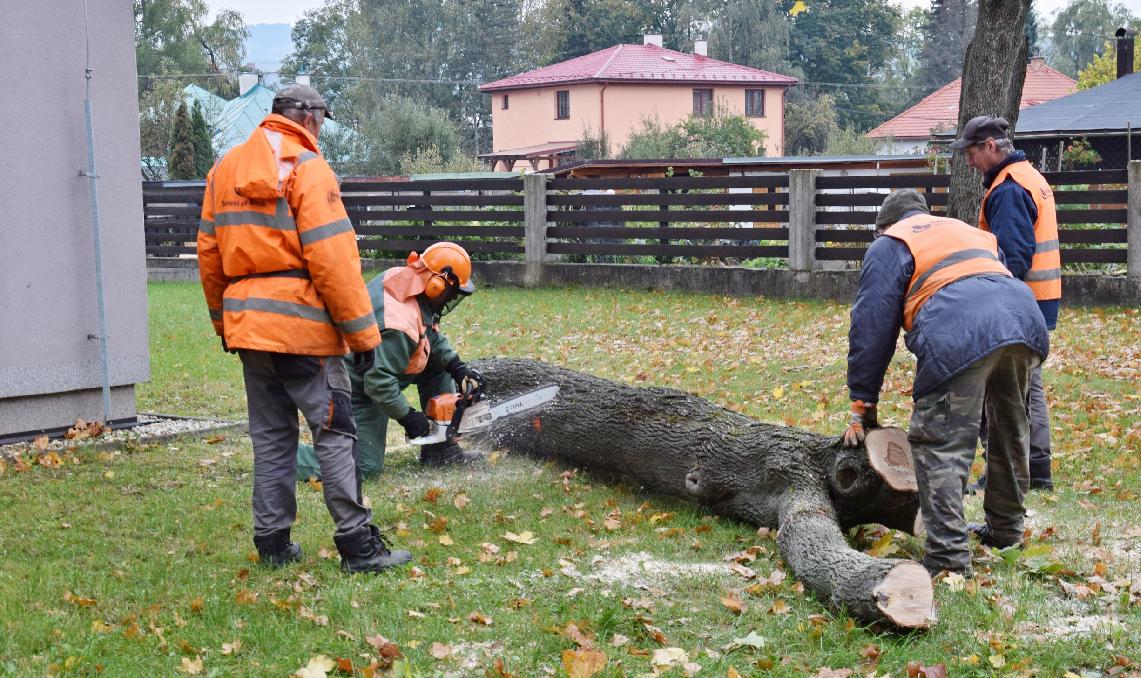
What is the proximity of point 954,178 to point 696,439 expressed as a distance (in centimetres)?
506

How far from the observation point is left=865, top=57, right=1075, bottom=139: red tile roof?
188 ft

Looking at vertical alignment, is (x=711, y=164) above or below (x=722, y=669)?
above

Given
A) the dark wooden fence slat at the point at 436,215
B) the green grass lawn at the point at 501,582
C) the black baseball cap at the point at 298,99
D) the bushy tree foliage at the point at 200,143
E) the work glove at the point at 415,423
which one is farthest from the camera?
the bushy tree foliage at the point at 200,143

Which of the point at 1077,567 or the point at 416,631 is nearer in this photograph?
the point at 416,631

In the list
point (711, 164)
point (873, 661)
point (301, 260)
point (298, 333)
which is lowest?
point (873, 661)

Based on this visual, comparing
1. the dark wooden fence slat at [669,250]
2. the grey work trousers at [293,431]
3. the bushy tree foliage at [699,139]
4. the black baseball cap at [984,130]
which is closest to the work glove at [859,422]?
the black baseball cap at [984,130]

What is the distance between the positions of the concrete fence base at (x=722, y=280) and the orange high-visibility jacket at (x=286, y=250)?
434 inches

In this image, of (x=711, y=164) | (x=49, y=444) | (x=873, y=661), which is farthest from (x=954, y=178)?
(x=711, y=164)

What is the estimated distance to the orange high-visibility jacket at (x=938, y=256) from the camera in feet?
15.5

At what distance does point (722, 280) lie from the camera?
16141mm

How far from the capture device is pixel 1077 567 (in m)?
4.95

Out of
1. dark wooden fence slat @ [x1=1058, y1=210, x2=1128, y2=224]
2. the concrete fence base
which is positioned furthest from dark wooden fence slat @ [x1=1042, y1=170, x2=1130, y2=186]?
the concrete fence base

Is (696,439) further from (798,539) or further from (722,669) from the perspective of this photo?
(722,669)

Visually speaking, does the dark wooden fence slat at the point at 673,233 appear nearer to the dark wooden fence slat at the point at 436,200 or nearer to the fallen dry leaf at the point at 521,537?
the dark wooden fence slat at the point at 436,200
